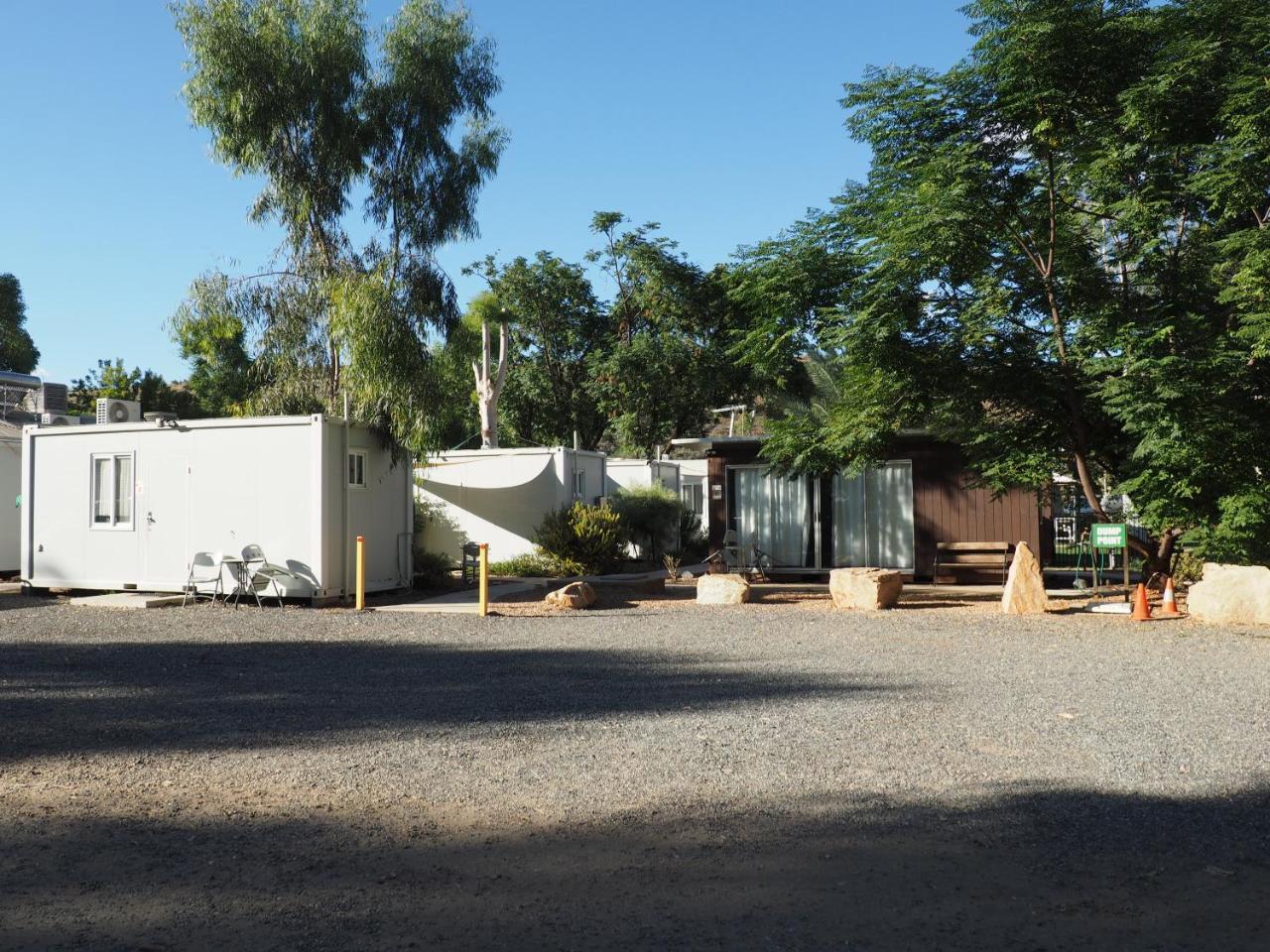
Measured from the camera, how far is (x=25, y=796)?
16.5ft

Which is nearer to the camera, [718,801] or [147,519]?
[718,801]

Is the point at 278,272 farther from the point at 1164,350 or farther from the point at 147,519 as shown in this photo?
the point at 1164,350

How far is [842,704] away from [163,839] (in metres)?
4.33

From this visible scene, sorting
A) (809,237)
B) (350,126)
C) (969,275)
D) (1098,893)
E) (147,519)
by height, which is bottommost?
(1098,893)

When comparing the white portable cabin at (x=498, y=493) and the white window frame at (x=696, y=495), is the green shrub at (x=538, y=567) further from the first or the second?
the white window frame at (x=696, y=495)

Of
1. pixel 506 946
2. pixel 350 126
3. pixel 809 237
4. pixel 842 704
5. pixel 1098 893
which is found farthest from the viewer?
pixel 350 126

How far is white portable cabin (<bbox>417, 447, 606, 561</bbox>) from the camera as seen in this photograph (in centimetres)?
1991

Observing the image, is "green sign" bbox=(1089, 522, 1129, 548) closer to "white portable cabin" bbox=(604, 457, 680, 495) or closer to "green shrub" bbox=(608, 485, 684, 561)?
"green shrub" bbox=(608, 485, 684, 561)

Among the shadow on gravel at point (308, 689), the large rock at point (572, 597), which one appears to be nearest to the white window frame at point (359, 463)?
the large rock at point (572, 597)

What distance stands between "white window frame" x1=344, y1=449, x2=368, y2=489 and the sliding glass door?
24.9 ft

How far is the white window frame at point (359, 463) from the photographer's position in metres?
14.2

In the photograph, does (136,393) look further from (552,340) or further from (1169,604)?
(1169,604)

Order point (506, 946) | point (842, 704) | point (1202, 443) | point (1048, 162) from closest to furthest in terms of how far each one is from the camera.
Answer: point (506, 946) < point (842, 704) < point (1202, 443) < point (1048, 162)

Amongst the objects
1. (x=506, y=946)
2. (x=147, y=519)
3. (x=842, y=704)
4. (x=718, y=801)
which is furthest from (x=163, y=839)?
(x=147, y=519)
